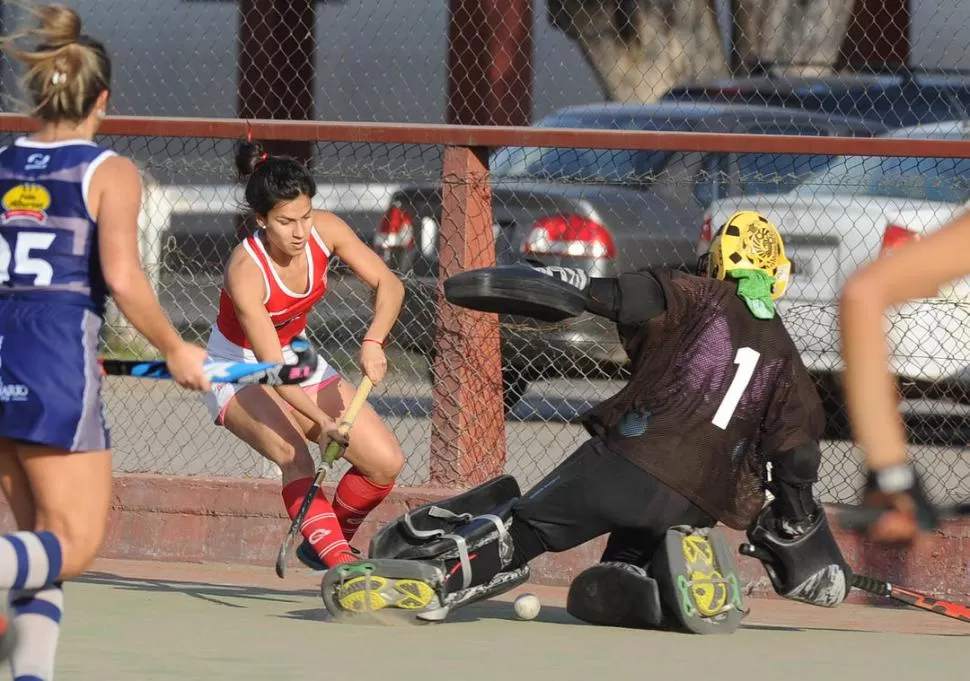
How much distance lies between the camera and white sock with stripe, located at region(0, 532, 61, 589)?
4.37 meters

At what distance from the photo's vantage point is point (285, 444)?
6738 millimetres

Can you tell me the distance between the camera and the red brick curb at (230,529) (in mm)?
7320

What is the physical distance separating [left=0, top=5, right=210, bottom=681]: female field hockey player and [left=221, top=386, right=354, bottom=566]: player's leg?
78.5 inches

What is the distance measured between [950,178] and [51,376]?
427 centimetres

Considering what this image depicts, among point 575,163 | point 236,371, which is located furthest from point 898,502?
point 575,163

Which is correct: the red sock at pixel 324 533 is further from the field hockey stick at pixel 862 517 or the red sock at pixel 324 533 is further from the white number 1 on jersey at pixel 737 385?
the field hockey stick at pixel 862 517

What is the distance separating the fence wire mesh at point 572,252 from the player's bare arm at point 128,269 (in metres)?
3.10

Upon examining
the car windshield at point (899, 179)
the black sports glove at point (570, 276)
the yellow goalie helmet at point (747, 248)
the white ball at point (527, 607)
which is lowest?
the white ball at point (527, 607)

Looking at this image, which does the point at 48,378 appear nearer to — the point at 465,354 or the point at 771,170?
the point at 465,354

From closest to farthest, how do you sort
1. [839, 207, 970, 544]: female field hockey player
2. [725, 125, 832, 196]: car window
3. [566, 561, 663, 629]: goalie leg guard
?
1. [839, 207, 970, 544]: female field hockey player
2. [566, 561, 663, 629]: goalie leg guard
3. [725, 125, 832, 196]: car window

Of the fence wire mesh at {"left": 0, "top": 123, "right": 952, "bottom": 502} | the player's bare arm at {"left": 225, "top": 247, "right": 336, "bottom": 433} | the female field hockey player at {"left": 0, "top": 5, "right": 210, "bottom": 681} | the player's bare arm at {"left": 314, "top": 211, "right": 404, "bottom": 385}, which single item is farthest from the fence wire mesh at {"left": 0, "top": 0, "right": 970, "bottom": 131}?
the female field hockey player at {"left": 0, "top": 5, "right": 210, "bottom": 681}

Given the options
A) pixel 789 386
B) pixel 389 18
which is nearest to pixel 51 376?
pixel 789 386

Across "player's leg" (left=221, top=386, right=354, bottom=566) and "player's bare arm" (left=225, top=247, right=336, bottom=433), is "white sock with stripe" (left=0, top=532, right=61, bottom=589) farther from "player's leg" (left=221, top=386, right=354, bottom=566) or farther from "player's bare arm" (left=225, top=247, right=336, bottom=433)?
"player's leg" (left=221, top=386, right=354, bottom=566)

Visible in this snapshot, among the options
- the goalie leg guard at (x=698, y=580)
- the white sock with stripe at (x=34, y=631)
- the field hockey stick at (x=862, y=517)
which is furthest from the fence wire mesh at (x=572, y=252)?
the field hockey stick at (x=862, y=517)
